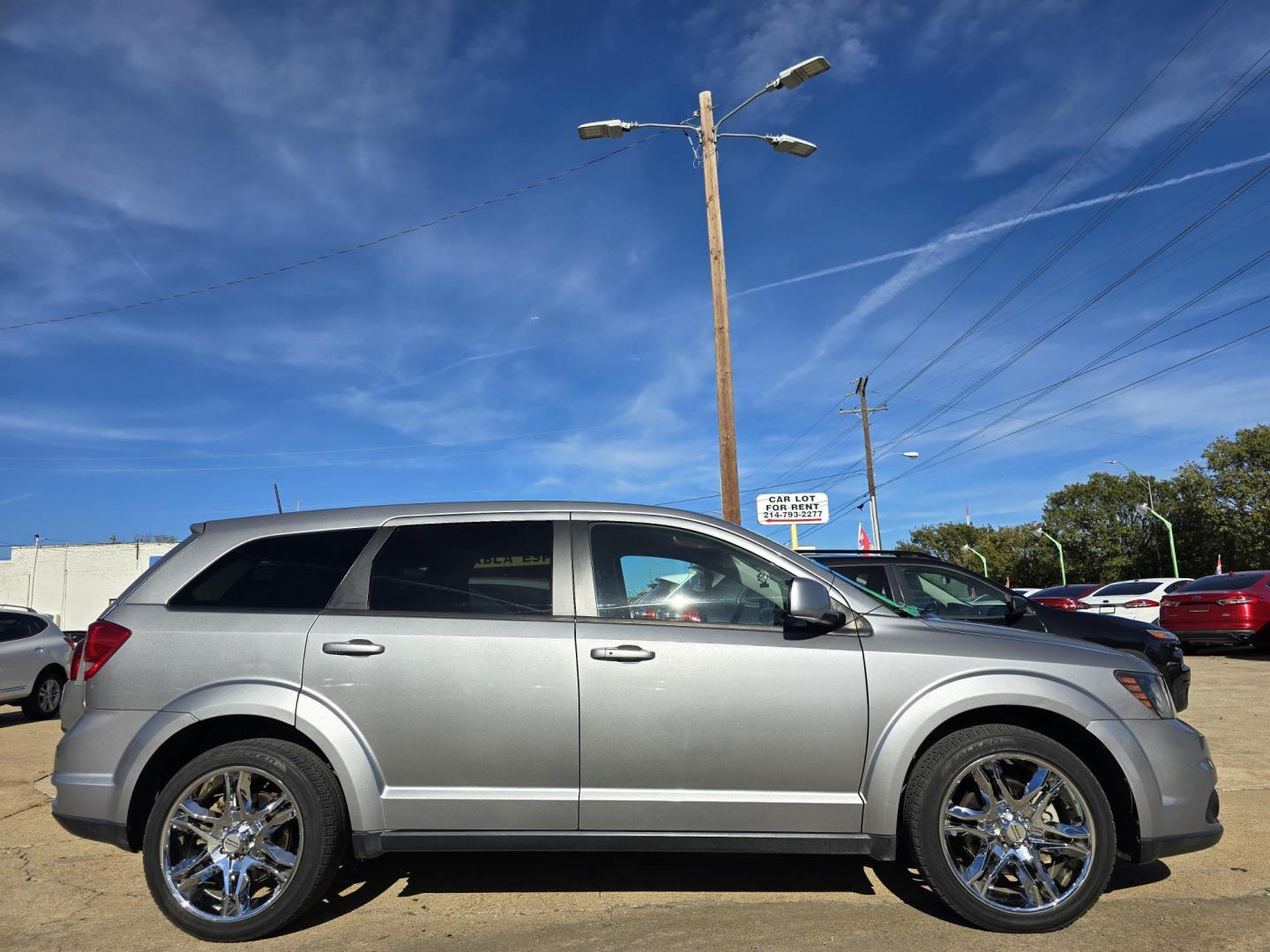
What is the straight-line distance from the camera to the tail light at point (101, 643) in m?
3.70

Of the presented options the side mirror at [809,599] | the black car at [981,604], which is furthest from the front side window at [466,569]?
the black car at [981,604]

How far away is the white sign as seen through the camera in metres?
12.1

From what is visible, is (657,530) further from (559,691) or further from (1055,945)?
(1055,945)

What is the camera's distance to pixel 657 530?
13.1 feet

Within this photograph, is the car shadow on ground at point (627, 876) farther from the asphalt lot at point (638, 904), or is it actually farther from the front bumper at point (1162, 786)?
the front bumper at point (1162, 786)

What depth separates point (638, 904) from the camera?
388 cm

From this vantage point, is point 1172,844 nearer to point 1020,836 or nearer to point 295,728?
point 1020,836

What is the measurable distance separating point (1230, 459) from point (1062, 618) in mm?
59229

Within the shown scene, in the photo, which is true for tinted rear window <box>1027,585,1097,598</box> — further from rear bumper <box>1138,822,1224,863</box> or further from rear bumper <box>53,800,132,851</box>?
rear bumper <box>53,800,132,851</box>

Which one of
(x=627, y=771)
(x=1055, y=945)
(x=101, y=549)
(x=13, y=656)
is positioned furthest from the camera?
(x=101, y=549)

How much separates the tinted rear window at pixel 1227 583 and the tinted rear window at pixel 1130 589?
3.69 m

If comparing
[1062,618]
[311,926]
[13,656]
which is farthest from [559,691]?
[13,656]

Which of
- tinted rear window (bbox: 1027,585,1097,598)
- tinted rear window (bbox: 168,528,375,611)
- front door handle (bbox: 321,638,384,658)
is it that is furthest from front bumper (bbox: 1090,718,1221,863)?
tinted rear window (bbox: 1027,585,1097,598)

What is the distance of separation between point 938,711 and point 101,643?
11.6ft
